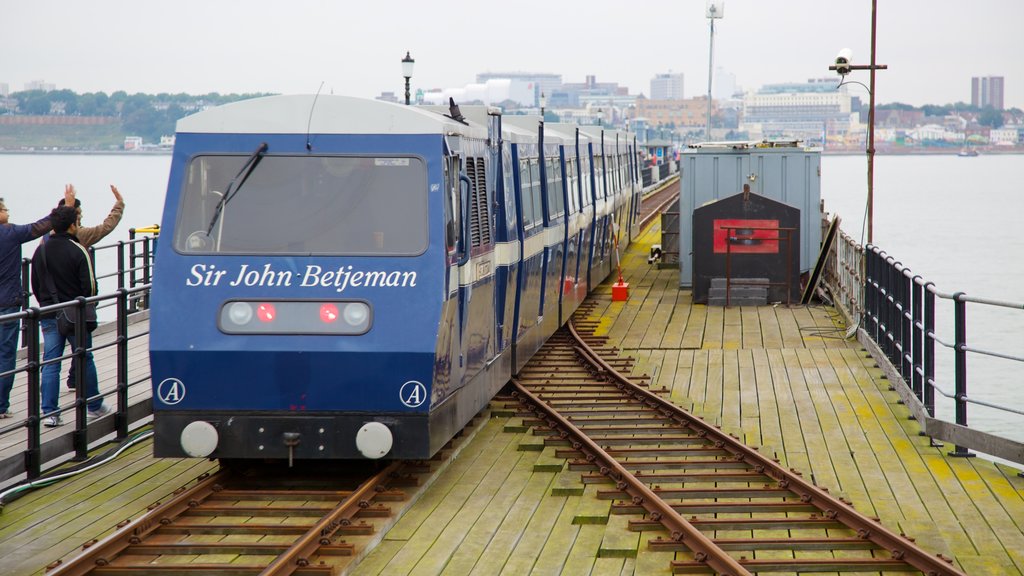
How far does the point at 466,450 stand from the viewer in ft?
35.7

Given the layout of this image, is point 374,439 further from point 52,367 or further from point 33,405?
point 52,367

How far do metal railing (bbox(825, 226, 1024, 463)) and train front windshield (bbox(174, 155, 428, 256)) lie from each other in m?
4.42

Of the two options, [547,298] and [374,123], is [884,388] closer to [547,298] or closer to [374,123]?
[547,298]

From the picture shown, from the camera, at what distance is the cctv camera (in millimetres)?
18328

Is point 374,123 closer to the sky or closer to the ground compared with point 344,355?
closer to the sky

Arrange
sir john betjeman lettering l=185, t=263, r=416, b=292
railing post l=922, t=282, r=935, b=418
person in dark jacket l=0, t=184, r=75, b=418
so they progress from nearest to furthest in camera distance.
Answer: sir john betjeman lettering l=185, t=263, r=416, b=292, person in dark jacket l=0, t=184, r=75, b=418, railing post l=922, t=282, r=935, b=418

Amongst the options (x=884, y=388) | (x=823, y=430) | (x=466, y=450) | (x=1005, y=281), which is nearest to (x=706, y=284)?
→ (x=884, y=388)

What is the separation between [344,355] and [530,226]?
542 cm

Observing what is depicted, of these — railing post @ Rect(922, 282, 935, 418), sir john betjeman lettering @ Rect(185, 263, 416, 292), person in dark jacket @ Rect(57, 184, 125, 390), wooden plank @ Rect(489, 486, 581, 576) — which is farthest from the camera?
person in dark jacket @ Rect(57, 184, 125, 390)

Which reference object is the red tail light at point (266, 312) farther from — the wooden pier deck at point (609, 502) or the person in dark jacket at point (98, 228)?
the person in dark jacket at point (98, 228)

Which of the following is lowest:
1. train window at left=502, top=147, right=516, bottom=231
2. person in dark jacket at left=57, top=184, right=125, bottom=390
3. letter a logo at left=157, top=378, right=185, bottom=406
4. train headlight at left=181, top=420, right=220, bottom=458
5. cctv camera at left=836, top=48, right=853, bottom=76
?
train headlight at left=181, top=420, right=220, bottom=458

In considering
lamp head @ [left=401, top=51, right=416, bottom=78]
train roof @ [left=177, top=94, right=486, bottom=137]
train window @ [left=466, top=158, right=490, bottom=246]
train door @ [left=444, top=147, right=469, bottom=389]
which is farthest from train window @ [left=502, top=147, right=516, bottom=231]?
lamp head @ [left=401, top=51, right=416, bottom=78]

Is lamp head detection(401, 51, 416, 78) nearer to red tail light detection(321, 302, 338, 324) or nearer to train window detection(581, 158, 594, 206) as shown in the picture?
train window detection(581, 158, 594, 206)

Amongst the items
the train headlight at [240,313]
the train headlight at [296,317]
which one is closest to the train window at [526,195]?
the train headlight at [296,317]
